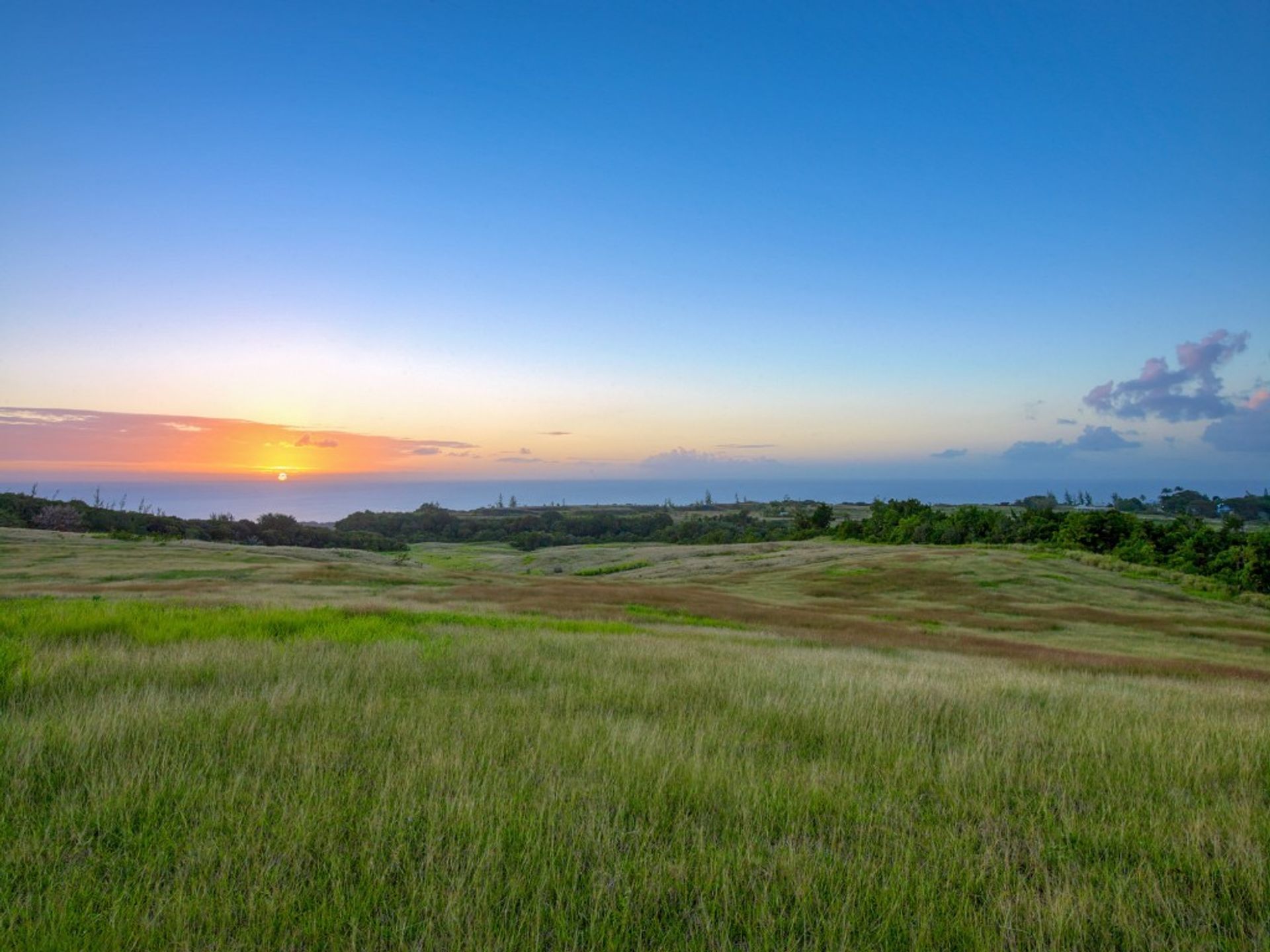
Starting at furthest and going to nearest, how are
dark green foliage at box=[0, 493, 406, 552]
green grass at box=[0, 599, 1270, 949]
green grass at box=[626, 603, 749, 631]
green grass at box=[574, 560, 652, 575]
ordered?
green grass at box=[574, 560, 652, 575]
dark green foliage at box=[0, 493, 406, 552]
green grass at box=[626, 603, 749, 631]
green grass at box=[0, 599, 1270, 949]

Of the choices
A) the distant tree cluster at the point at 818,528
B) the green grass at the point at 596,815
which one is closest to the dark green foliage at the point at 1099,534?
the distant tree cluster at the point at 818,528

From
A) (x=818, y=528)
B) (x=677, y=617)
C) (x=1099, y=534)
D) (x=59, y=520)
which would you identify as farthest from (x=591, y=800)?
(x=818, y=528)

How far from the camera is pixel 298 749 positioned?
5.80 m

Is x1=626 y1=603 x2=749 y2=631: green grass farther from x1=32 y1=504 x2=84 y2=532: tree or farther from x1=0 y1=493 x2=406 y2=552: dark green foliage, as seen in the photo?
x1=32 y1=504 x2=84 y2=532: tree

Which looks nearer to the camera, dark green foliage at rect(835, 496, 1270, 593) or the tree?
dark green foliage at rect(835, 496, 1270, 593)


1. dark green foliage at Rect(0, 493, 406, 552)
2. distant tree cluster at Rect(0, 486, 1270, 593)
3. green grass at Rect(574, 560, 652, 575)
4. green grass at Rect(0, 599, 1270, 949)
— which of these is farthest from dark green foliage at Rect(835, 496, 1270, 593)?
dark green foliage at Rect(0, 493, 406, 552)

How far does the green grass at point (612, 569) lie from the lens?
71438 millimetres

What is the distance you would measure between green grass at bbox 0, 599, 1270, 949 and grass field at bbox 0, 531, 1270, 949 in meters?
0.03

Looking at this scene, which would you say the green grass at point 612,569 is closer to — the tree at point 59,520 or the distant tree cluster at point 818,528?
the distant tree cluster at point 818,528

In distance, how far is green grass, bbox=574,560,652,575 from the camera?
71.4 m

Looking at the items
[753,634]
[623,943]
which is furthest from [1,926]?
[753,634]

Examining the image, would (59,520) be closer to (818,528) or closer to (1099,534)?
(818,528)

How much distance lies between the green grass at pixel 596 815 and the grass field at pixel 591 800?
0.03 meters

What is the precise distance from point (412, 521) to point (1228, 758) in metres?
144
